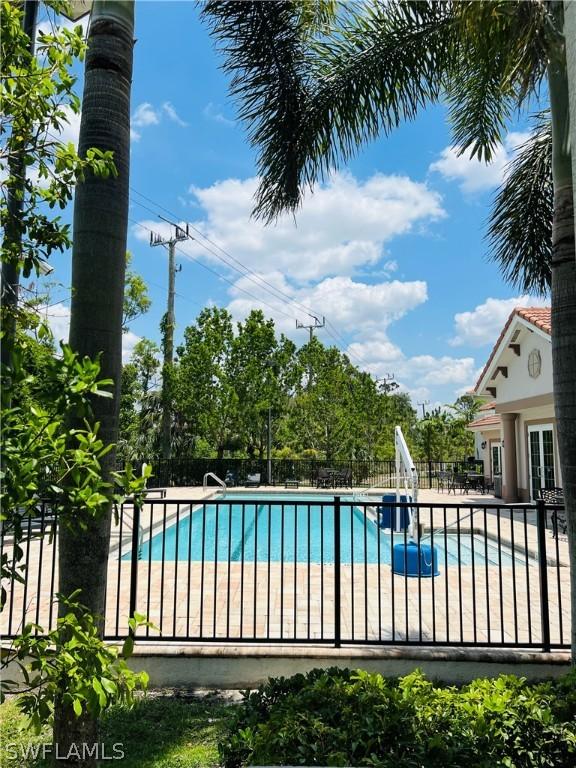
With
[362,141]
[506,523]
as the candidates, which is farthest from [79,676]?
[506,523]

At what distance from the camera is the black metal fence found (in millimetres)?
24125

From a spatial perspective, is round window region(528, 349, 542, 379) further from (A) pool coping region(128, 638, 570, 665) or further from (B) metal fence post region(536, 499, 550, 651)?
(A) pool coping region(128, 638, 570, 665)

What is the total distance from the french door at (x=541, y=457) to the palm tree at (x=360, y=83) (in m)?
9.87

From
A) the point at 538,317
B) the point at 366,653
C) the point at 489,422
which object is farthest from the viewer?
the point at 489,422

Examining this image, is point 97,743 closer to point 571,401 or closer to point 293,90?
point 571,401

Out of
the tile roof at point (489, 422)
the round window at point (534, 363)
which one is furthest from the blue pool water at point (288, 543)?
the tile roof at point (489, 422)

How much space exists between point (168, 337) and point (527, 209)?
22.8 metres

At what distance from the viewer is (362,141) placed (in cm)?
574

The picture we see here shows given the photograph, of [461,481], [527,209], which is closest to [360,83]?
[527,209]

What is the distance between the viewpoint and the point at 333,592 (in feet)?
21.6

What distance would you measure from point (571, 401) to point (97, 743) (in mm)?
3516

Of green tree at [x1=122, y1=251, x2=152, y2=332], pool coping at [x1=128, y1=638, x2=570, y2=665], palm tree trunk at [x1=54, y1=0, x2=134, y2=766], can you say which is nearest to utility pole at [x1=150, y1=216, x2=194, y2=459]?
green tree at [x1=122, y1=251, x2=152, y2=332]

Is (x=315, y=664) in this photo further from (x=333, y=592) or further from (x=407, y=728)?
(x=333, y=592)

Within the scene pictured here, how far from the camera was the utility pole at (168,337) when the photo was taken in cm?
2464
